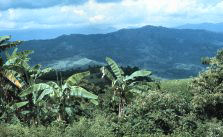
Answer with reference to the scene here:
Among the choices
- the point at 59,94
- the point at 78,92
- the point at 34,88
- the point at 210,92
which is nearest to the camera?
the point at 34,88

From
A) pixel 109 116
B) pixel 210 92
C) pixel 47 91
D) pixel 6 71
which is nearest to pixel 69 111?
pixel 47 91

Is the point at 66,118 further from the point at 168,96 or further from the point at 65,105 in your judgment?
the point at 168,96

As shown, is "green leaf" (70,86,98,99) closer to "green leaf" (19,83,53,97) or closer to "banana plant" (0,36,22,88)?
"green leaf" (19,83,53,97)

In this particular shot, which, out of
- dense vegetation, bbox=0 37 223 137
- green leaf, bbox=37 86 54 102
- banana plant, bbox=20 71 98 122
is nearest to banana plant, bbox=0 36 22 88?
dense vegetation, bbox=0 37 223 137

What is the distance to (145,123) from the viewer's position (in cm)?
2362

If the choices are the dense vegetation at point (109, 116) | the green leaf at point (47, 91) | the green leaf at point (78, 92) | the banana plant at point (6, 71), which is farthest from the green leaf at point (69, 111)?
the banana plant at point (6, 71)

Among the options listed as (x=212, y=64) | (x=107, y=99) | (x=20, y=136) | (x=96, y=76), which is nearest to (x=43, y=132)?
(x=20, y=136)

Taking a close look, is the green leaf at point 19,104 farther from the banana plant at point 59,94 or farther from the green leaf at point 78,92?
the green leaf at point 78,92

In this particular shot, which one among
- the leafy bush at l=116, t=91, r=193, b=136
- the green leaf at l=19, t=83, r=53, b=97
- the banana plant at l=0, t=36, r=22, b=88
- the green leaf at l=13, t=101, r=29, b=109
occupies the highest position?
the banana plant at l=0, t=36, r=22, b=88

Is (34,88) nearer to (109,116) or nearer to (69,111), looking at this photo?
(69,111)

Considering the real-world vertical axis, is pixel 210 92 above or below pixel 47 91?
below

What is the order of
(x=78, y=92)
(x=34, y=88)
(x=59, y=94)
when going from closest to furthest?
(x=34, y=88) < (x=78, y=92) < (x=59, y=94)

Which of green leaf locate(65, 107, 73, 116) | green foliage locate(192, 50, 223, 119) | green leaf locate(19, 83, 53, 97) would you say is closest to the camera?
green leaf locate(19, 83, 53, 97)

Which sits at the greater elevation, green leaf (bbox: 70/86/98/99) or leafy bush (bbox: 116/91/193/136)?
green leaf (bbox: 70/86/98/99)
